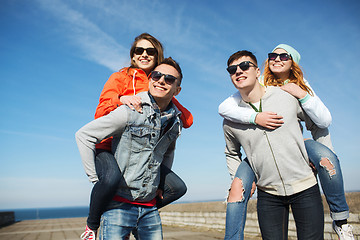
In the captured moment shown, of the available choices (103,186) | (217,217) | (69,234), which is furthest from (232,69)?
(69,234)

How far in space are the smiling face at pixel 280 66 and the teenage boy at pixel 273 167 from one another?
0.76 ft

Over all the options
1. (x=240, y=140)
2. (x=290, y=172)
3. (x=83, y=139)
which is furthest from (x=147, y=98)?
(x=290, y=172)

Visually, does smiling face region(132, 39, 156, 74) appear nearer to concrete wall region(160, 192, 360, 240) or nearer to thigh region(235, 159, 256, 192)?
thigh region(235, 159, 256, 192)

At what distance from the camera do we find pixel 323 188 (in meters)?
2.51

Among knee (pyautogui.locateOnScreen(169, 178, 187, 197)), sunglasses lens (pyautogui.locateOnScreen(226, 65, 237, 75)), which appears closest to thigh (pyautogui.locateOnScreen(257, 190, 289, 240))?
knee (pyautogui.locateOnScreen(169, 178, 187, 197))

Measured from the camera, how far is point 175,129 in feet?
8.98

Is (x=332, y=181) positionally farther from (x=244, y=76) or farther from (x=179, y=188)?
(x=179, y=188)

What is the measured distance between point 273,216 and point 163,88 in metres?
1.56

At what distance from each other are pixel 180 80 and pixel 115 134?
2.87 ft

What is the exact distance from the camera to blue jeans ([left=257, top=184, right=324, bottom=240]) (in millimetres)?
2500

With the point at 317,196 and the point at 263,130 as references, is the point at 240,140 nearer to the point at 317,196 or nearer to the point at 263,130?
the point at 263,130

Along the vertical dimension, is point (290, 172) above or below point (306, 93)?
below

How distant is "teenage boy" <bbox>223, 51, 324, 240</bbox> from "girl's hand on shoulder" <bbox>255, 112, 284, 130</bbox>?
5cm

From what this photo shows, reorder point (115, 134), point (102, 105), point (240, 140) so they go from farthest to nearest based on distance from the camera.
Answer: point (240, 140)
point (102, 105)
point (115, 134)
